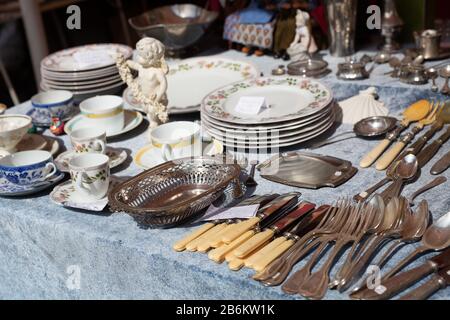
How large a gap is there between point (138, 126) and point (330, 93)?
0.43 meters

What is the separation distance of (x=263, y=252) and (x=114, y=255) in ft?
0.78

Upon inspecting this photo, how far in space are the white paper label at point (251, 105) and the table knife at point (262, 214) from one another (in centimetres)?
28

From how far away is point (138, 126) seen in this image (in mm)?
1271

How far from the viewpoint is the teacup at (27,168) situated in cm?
96

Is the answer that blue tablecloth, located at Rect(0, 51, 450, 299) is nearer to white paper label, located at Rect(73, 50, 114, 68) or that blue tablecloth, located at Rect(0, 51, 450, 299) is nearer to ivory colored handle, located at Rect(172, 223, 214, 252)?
ivory colored handle, located at Rect(172, 223, 214, 252)

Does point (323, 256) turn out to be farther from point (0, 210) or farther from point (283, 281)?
point (0, 210)

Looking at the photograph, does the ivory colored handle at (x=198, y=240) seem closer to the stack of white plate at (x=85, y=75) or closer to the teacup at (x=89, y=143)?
the teacup at (x=89, y=143)

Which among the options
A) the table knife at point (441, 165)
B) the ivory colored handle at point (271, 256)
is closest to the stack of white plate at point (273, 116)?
the table knife at point (441, 165)

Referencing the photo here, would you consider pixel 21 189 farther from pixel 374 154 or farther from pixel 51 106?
pixel 374 154

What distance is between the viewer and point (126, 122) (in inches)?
49.3

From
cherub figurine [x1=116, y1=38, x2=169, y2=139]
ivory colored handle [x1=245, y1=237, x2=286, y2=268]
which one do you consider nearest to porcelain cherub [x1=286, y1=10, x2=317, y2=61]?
cherub figurine [x1=116, y1=38, x2=169, y2=139]

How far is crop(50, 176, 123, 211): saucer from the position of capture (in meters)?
0.91

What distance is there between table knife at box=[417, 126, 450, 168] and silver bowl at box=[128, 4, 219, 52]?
0.85 m
